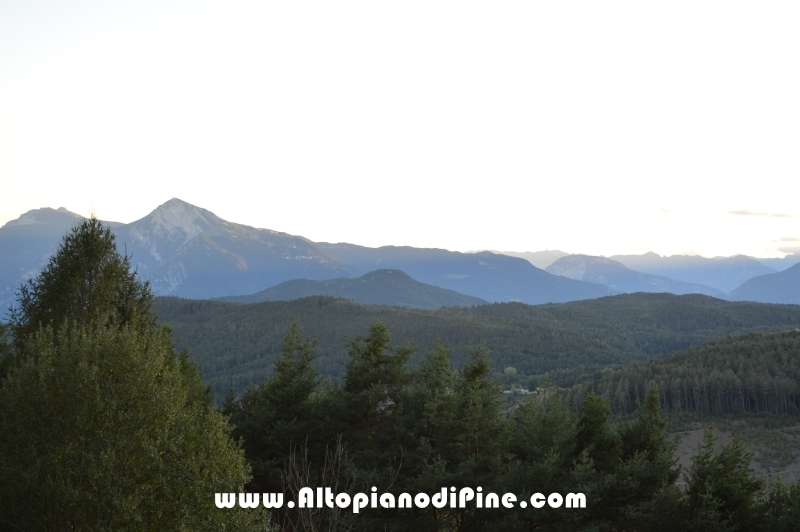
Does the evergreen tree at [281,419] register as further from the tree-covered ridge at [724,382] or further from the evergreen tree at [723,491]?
the tree-covered ridge at [724,382]

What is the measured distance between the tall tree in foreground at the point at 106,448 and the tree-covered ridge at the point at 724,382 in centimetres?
7541

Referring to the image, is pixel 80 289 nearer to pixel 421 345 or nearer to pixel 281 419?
pixel 281 419

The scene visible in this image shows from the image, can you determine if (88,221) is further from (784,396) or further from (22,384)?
(784,396)

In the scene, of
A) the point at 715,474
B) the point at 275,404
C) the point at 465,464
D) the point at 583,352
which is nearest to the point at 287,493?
the point at 275,404

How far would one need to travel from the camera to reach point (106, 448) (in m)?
13.6

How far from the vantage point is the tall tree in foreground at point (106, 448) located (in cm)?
1297

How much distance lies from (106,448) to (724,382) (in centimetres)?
8602

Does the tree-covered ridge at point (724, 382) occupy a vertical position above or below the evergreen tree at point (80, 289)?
below

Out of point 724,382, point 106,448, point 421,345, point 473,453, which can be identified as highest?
point 106,448

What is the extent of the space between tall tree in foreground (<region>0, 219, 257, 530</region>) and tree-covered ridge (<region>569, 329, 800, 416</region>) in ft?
247

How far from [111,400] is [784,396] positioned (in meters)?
87.1

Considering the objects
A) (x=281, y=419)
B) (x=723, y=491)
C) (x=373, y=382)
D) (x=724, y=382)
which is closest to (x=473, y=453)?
(x=373, y=382)

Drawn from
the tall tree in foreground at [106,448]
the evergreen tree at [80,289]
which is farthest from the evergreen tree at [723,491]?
the evergreen tree at [80,289]

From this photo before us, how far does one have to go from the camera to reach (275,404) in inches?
996
